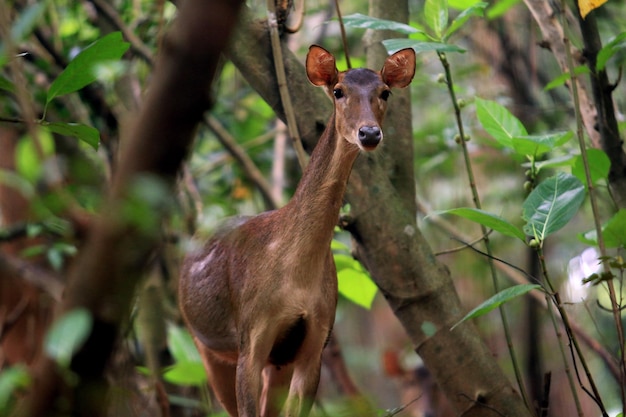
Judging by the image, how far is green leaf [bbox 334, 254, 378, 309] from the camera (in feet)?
11.9

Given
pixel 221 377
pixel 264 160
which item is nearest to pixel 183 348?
pixel 221 377

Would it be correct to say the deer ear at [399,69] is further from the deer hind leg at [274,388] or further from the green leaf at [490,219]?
the deer hind leg at [274,388]

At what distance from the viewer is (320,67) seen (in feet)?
10.7

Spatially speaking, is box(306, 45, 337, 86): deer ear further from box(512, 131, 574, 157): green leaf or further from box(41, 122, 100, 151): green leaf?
box(41, 122, 100, 151): green leaf

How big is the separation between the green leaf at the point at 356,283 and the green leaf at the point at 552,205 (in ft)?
3.26

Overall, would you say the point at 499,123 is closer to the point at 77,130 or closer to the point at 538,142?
the point at 538,142

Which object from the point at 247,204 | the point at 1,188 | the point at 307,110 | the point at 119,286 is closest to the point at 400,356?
the point at 247,204

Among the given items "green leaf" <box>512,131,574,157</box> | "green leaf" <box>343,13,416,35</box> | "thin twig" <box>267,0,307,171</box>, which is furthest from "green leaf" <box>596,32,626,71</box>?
"thin twig" <box>267,0,307,171</box>

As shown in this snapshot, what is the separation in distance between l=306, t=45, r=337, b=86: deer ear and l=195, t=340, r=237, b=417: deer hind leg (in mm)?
1259

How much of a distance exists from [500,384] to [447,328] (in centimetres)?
30

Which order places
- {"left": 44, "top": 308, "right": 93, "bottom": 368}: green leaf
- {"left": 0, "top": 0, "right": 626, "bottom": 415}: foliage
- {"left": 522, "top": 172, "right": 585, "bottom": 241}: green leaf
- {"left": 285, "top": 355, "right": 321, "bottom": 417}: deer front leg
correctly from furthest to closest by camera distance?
{"left": 285, "top": 355, "right": 321, "bottom": 417}: deer front leg
{"left": 522, "top": 172, "right": 585, "bottom": 241}: green leaf
{"left": 0, "top": 0, "right": 626, "bottom": 415}: foliage
{"left": 44, "top": 308, "right": 93, "bottom": 368}: green leaf

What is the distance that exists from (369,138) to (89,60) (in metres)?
1.02

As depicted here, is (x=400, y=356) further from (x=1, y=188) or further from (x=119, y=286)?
(x=119, y=286)

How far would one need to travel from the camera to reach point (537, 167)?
3.11 m
